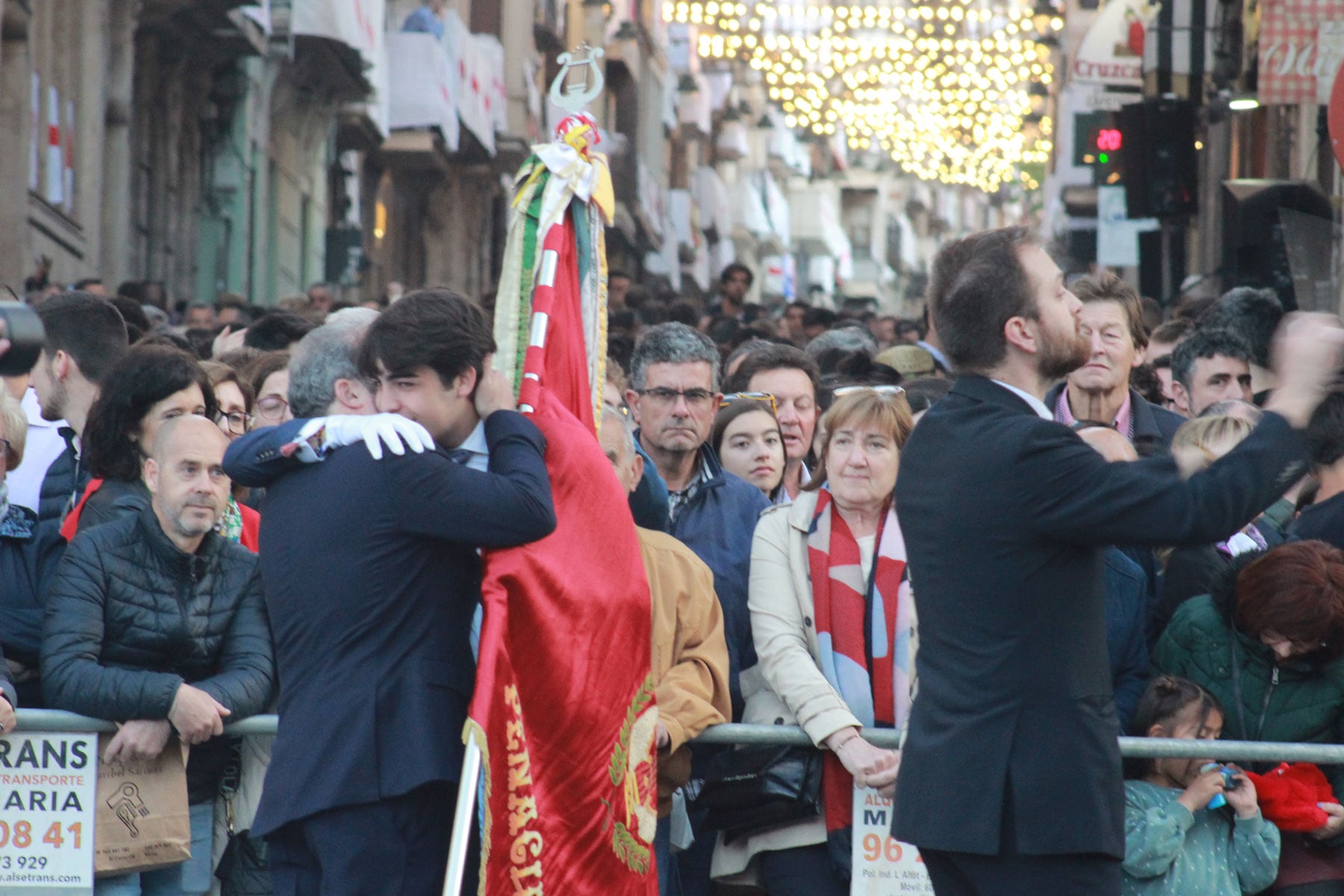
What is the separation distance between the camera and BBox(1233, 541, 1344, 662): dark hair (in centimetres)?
620

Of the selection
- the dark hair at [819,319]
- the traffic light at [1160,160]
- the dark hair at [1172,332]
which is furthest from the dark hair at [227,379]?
the traffic light at [1160,160]

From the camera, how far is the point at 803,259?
9512 centimetres

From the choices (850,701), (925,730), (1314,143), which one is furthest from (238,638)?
(1314,143)

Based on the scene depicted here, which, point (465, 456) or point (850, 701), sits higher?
point (465, 456)

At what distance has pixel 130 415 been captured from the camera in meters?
6.82

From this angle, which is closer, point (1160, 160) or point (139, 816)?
point (139, 816)

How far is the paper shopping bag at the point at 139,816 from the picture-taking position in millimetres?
6156

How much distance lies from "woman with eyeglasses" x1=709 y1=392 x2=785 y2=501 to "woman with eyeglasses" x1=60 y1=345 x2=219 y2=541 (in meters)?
2.03

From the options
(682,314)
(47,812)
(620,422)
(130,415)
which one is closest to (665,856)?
(620,422)

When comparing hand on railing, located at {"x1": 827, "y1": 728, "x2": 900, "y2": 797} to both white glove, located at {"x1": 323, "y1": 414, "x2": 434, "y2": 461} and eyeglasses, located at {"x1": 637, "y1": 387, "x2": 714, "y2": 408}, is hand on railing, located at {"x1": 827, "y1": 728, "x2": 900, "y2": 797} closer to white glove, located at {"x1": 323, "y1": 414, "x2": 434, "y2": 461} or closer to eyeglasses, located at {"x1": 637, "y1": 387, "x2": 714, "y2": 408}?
white glove, located at {"x1": 323, "y1": 414, "x2": 434, "y2": 461}

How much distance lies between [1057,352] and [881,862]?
6.68 feet

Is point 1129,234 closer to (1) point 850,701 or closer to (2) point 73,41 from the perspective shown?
(2) point 73,41

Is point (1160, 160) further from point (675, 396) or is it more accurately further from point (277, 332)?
point (675, 396)

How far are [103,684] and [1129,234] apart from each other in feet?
76.8
